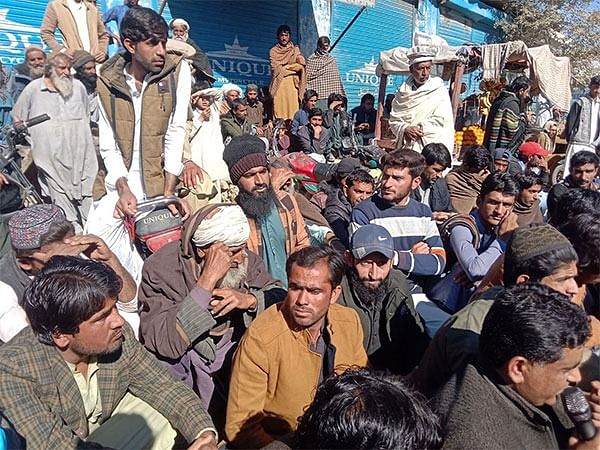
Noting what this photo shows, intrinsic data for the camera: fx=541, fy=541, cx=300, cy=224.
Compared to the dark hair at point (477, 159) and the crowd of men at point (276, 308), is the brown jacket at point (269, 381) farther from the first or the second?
the dark hair at point (477, 159)

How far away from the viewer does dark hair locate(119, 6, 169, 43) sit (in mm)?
3021

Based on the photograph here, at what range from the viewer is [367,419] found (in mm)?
1338

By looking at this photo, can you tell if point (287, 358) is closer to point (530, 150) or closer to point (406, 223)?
point (406, 223)

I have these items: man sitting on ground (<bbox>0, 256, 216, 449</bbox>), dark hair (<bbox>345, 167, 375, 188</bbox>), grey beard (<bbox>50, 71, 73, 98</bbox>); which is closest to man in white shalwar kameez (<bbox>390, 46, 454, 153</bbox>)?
dark hair (<bbox>345, 167, 375, 188</bbox>)

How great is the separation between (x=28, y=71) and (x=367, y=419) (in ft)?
20.8

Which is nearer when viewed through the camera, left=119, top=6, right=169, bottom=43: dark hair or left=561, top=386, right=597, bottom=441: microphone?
left=561, top=386, right=597, bottom=441: microphone

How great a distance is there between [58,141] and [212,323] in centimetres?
354

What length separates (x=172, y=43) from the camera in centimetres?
690

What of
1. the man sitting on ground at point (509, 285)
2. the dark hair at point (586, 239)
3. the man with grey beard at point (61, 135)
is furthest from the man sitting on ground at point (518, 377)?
the man with grey beard at point (61, 135)

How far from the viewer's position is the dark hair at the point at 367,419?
4.33 feet

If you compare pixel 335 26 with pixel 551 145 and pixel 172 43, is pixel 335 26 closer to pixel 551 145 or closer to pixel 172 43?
pixel 551 145

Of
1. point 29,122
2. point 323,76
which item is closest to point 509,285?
point 29,122

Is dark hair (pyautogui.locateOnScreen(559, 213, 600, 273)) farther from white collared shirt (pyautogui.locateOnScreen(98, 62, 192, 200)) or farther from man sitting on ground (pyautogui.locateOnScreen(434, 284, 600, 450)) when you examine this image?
white collared shirt (pyautogui.locateOnScreen(98, 62, 192, 200))

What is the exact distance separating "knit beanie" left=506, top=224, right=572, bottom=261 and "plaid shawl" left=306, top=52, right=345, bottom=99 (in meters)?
8.86
